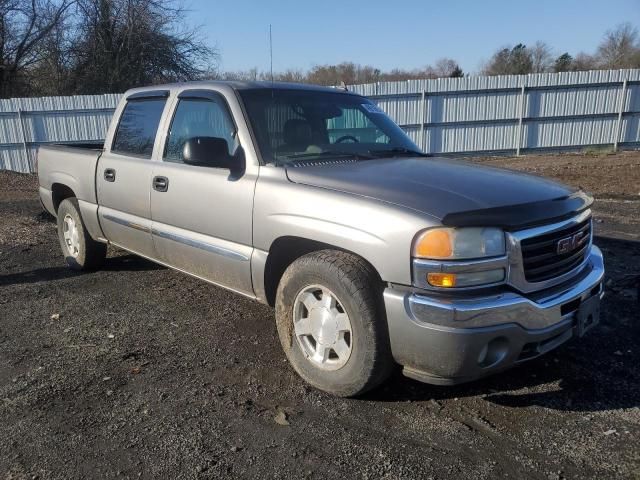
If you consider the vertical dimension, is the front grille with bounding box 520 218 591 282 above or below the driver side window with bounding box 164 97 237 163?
below

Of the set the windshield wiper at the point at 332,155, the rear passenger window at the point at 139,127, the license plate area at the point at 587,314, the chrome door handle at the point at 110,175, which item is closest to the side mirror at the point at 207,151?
the windshield wiper at the point at 332,155

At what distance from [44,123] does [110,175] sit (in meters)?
13.3

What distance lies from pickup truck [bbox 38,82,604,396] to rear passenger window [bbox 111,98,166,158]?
3 cm

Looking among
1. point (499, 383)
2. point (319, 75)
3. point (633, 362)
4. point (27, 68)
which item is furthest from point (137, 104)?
point (27, 68)

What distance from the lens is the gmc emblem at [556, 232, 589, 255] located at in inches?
116

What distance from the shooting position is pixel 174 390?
3279 millimetres

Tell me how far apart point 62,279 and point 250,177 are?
326 cm

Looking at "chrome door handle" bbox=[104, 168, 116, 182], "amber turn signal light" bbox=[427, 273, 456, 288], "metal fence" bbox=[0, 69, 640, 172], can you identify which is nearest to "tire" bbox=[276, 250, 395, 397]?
"amber turn signal light" bbox=[427, 273, 456, 288]

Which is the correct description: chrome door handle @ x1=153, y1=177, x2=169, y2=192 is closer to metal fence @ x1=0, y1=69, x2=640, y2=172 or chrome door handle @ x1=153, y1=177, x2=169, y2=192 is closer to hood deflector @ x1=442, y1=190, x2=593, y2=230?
hood deflector @ x1=442, y1=190, x2=593, y2=230

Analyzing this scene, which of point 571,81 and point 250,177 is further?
point 571,81

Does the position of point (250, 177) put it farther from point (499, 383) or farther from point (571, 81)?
point (571, 81)

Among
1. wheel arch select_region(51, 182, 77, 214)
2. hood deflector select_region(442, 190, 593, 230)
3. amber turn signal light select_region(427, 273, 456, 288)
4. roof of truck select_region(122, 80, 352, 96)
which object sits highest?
roof of truck select_region(122, 80, 352, 96)

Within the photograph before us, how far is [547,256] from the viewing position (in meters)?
2.87

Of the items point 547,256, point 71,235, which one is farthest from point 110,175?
point 547,256
